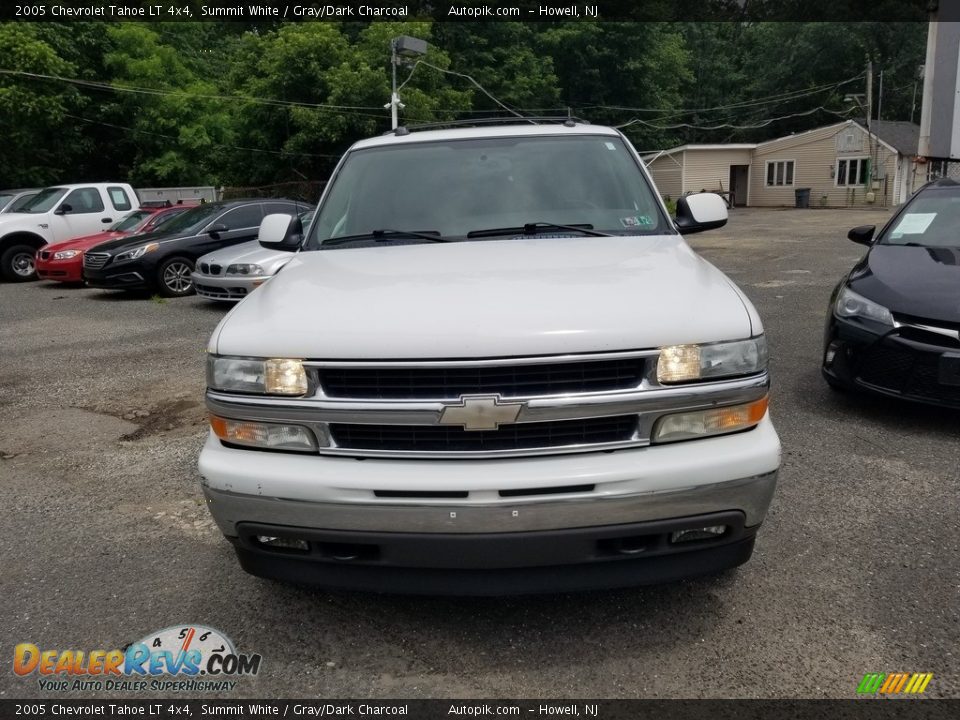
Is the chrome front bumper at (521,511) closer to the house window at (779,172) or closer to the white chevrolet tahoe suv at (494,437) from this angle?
the white chevrolet tahoe suv at (494,437)

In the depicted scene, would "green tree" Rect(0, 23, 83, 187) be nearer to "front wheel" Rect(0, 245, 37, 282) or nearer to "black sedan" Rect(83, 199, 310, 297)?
"front wheel" Rect(0, 245, 37, 282)

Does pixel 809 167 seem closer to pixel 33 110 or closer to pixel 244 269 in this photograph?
pixel 33 110

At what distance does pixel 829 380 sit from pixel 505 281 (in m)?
3.22

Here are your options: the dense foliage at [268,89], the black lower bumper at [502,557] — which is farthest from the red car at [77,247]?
the black lower bumper at [502,557]

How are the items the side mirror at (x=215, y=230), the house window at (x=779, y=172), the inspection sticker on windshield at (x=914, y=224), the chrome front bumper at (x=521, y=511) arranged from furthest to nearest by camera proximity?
the house window at (x=779, y=172)
the side mirror at (x=215, y=230)
the inspection sticker on windshield at (x=914, y=224)
the chrome front bumper at (x=521, y=511)

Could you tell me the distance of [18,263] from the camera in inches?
589

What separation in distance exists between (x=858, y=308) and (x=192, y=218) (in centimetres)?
1050

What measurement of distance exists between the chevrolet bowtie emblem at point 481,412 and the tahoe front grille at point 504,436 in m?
0.05

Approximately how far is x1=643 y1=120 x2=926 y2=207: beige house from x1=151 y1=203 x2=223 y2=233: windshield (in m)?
34.0

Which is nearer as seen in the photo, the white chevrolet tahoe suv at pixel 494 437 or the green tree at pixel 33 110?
the white chevrolet tahoe suv at pixel 494 437

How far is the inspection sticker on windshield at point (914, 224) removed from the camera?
583 centimetres

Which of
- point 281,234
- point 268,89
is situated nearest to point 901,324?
point 281,234
